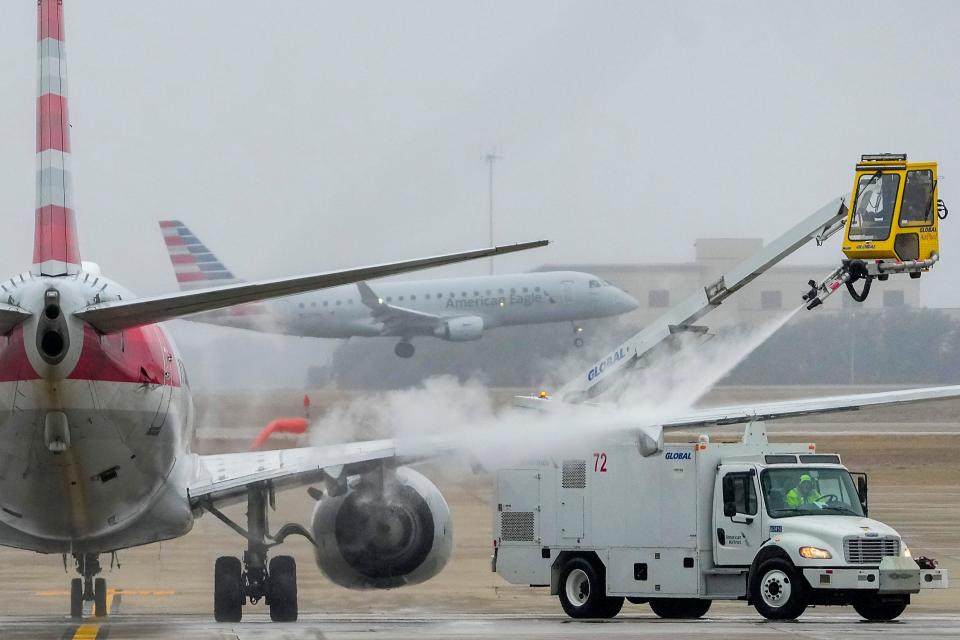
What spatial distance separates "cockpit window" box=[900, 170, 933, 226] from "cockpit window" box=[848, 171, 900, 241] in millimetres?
201

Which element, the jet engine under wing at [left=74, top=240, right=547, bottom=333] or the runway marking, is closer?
the jet engine under wing at [left=74, top=240, right=547, bottom=333]

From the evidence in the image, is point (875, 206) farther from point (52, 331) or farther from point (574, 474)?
point (52, 331)

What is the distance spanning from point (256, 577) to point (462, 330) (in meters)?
56.6

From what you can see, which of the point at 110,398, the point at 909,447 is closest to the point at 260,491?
the point at 110,398

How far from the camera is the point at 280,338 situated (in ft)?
99.2

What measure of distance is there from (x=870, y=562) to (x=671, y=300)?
42618mm

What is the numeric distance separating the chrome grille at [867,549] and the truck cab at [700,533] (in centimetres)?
1

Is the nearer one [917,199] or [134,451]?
[134,451]

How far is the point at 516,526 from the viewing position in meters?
27.0

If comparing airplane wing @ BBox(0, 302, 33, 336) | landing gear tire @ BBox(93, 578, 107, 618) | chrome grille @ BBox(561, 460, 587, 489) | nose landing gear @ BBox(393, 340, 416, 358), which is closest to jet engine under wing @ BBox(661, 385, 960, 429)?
chrome grille @ BBox(561, 460, 587, 489)

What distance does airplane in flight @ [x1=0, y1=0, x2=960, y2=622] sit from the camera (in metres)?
19.1

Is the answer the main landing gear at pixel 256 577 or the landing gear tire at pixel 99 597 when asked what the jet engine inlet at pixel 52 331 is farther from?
the landing gear tire at pixel 99 597

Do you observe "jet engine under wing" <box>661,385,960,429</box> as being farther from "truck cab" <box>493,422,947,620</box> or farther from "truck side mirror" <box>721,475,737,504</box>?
"truck side mirror" <box>721,475,737,504</box>

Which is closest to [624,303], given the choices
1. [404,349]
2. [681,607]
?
[404,349]
